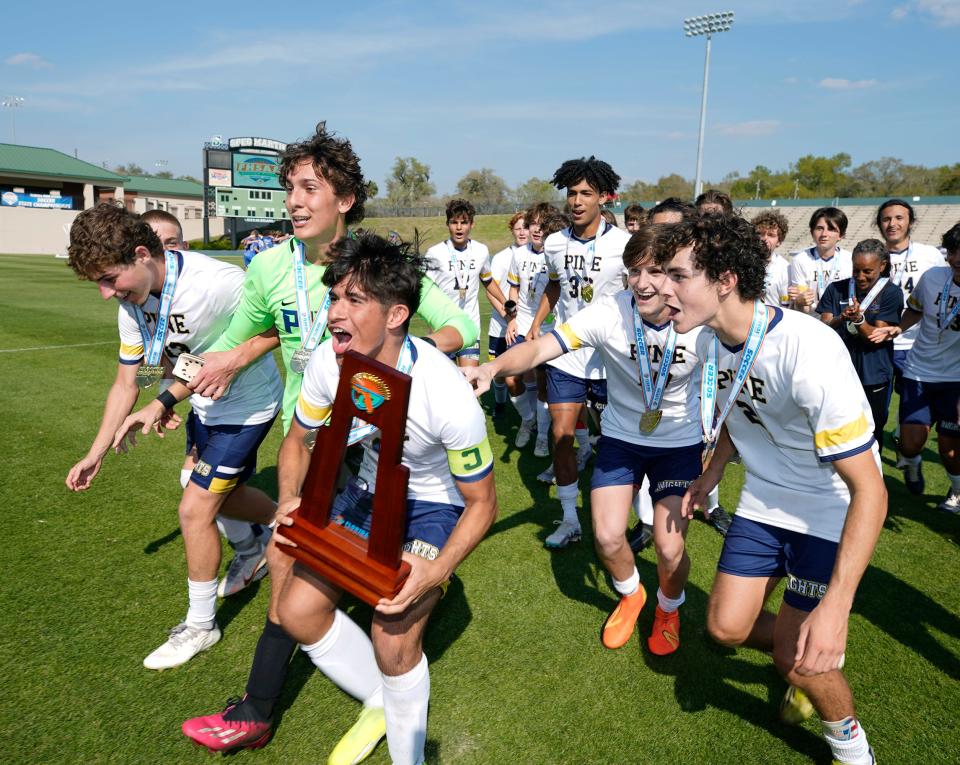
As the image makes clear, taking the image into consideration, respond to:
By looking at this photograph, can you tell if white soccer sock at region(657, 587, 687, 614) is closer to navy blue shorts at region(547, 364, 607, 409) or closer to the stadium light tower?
navy blue shorts at region(547, 364, 607, 409)

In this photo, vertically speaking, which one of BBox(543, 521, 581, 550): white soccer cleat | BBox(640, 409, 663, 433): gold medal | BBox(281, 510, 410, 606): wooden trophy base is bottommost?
BBox(543, 521, 581, 550): white soccer cleat

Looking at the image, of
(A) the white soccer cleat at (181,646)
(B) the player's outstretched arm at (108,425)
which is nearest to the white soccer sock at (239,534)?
(A) the white soccer cleat at (181,646)

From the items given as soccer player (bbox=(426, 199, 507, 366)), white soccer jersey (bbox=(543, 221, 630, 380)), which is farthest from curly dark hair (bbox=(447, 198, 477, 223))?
white soccer jersey (bbox=(543, 221, 630, 380))

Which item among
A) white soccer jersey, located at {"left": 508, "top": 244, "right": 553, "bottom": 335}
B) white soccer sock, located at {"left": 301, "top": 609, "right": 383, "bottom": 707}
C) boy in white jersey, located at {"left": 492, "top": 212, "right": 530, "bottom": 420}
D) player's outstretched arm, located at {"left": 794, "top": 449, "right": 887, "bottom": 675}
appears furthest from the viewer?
white soccer jersey, located at {"left": 508, "top": 244, "right": 553, "bottom": 335}

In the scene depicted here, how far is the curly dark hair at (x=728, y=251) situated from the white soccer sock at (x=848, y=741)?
6.05 feet

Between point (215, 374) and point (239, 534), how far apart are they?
1493 mm

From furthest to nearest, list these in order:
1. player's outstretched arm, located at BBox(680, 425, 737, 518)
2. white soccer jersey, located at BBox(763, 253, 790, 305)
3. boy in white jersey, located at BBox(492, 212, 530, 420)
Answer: boy in white jersey, located at BBox(492, 212, 530, 420)
white soccer jersey, located at BBox(763, 253, 790, 305)
player's outstretched arm, located at BBox(680, 425, 737, 518)

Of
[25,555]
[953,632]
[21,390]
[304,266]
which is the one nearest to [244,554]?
[25,555]

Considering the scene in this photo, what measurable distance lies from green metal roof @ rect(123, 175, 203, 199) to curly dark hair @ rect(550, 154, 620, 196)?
69.2m

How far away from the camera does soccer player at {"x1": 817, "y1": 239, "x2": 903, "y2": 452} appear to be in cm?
591

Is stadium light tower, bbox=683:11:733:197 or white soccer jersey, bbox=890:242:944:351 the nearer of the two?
white soccer jersey, bbox=890:242:944:351

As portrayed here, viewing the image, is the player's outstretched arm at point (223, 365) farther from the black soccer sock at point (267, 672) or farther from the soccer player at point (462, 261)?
the soccer player at point (462, 261)

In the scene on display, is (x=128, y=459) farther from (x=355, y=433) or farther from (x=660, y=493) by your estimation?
(x=660, y=493)

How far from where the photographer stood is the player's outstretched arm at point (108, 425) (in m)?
3.65
